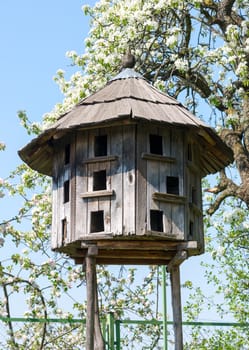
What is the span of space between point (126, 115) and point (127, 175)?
0.61 metres

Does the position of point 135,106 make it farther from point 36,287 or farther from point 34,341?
point 34,341

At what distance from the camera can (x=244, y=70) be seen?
37.0 feet

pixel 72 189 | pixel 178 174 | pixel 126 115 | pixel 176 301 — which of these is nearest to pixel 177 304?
pixel 176 301

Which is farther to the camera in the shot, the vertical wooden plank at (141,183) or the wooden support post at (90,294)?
the wooden support post at (90,294)

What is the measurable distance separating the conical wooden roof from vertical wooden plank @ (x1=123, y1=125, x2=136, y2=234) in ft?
0.82

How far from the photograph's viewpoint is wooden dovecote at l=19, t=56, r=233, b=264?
8.02 metres

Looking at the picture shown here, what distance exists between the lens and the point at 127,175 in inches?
317

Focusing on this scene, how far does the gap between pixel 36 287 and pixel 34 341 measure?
40.0 inches

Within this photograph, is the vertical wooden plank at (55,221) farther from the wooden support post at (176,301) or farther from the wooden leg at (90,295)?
the wooden support post at (176,301)

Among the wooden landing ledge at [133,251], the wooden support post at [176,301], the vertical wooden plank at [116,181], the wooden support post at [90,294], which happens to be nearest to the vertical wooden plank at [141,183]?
the vertical wooden plank at [116,181]

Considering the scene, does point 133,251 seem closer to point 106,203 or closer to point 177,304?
point 177,304

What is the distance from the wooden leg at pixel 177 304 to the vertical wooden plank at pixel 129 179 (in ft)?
4.24

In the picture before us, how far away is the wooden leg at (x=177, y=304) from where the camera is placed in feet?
29.0

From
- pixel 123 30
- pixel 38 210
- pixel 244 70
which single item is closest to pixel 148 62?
pixel 123 30
